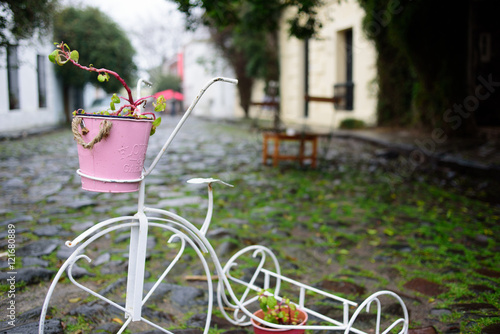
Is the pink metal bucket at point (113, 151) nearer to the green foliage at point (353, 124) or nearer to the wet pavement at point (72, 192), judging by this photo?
the wet pavement at point (72, 192)

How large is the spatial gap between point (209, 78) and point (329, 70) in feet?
46.3

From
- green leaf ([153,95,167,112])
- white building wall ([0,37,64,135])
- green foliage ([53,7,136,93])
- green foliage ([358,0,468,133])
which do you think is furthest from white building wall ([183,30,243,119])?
green leaf ([153,95,167,112])

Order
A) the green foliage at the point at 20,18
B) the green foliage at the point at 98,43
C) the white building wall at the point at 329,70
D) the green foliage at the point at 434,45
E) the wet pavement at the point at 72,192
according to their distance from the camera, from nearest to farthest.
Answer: the wet pavement at the point at 72,192 → the green foliage at the point at 20,18 → the green foliage at the point at 434,45 → the white building wall at the point at 329,70 → the green foliage at the point at 98,43

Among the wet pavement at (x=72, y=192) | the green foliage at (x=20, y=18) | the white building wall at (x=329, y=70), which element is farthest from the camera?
the white building wall at (x=329, y=70)

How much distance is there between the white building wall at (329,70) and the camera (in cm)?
1314

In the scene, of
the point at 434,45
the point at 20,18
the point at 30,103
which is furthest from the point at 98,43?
the point at 434,45

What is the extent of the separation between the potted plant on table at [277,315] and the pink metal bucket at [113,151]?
0.87 meters

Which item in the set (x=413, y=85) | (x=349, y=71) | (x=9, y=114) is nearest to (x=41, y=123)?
(x=9, y=114)

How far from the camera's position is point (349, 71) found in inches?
586

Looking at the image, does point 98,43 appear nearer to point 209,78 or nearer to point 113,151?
point 209,78

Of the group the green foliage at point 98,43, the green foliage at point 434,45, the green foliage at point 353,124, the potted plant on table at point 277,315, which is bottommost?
the potted plant on table at point 277,315

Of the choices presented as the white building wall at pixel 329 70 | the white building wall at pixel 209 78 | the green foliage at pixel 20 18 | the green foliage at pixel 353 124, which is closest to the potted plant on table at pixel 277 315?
the green foliage at pixel 20 18

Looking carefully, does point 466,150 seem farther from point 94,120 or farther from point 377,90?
point 94,120

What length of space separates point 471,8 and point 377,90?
13.9 feet
